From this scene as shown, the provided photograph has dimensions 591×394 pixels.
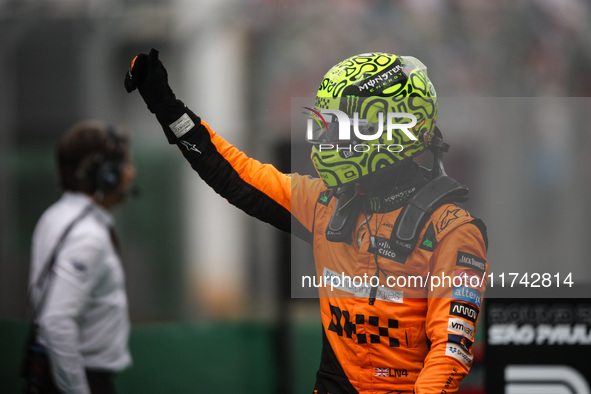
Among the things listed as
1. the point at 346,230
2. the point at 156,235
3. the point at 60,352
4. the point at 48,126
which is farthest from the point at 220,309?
the point at 346,230

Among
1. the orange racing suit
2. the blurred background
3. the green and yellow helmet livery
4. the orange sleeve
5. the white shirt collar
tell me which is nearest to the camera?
the orange racing suit

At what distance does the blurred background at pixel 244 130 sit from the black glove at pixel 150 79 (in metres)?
0.93

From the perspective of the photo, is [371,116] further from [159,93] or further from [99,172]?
[99,172]

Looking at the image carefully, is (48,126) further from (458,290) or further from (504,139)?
(458,290)

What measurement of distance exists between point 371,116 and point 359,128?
0.13 ft

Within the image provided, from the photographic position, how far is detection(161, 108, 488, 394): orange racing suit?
1.57m

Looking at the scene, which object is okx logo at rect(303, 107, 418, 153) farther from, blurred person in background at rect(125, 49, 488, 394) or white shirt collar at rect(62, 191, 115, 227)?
white shirt collar at rect(62, 191, 115, 227)

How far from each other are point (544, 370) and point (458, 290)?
0.90 m

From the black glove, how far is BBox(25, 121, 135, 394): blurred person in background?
79 centimetres

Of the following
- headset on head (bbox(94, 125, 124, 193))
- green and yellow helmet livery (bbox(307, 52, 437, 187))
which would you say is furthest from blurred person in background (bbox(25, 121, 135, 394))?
green and yellow helmet livery (bbox(307, 52, 437, 187))

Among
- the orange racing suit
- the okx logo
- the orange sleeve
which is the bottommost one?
the orange racing suit

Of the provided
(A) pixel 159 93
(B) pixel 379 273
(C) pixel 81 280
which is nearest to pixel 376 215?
(B) pixel 379 273

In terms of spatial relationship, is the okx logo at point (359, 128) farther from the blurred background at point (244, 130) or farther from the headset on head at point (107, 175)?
the headset on head at point (107, 175)

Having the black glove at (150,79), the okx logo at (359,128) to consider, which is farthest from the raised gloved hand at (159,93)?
the okx logo at (359,128)
